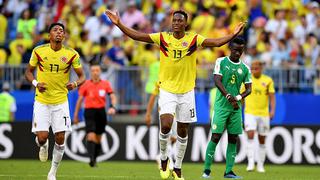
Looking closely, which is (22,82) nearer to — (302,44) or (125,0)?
(125,0)

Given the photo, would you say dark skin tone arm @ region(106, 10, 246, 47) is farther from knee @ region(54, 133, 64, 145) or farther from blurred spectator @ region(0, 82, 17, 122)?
blurred spectator @ region(0, 82, 17, 122)

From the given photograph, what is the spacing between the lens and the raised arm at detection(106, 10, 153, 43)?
1577 centimetres

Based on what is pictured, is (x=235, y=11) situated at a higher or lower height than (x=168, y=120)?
higher

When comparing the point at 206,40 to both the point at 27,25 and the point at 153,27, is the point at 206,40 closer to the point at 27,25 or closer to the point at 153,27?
the point at 153,27

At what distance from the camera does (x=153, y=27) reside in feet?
101

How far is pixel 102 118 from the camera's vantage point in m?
23.3

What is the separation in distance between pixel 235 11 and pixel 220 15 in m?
0.56

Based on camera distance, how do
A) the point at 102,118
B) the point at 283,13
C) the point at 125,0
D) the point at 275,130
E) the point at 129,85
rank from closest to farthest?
the point at 102,118, the point at 275,130, the point at 129,85, the point at 283,13, the point at 125,0

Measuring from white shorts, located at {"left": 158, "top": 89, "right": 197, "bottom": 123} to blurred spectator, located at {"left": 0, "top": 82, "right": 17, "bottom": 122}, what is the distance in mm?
11648

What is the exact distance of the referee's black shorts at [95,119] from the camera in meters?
23.2

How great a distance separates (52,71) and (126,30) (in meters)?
1.65

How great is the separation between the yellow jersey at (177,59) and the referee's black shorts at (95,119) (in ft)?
22.3

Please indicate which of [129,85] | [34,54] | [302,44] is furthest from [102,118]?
[302,44]

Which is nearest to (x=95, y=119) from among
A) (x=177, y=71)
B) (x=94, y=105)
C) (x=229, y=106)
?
(x=94, y=105)
